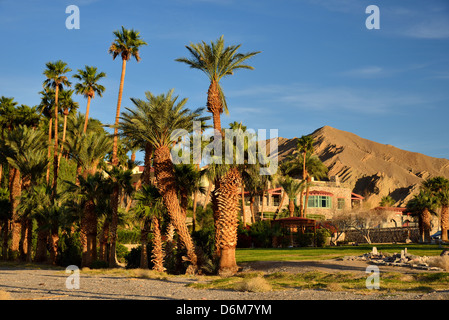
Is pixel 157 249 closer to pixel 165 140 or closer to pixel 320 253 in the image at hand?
pixel 165 140

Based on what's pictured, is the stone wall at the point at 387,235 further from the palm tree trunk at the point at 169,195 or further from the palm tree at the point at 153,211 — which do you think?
the palm tree trunk at the point at 169,195

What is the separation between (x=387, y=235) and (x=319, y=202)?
23.7m

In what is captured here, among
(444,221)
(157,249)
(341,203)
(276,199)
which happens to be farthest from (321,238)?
(341,203)

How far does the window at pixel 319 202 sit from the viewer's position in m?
80.3

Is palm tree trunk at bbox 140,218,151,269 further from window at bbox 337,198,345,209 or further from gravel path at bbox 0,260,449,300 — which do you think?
window at bbox 337,198,345,209

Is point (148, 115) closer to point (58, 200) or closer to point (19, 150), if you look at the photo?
point (58, 200)

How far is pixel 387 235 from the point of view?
5741 cm

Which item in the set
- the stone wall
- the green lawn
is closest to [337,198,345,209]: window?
the stone wall

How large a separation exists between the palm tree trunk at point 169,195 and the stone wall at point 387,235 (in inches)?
1256

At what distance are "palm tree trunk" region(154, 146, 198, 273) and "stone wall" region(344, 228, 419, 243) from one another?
31.9 m

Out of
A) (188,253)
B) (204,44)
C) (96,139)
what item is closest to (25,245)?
(96,139)

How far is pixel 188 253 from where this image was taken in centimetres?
2911

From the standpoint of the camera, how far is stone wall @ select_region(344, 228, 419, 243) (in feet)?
181

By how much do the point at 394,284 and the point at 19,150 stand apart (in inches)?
1414
